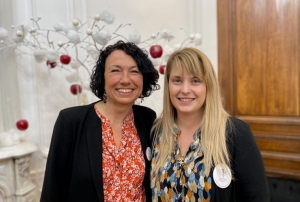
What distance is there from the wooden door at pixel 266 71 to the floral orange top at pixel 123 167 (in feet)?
6.03

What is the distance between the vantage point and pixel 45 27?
7.71ft

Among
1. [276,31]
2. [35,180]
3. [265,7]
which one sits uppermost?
[265,7]

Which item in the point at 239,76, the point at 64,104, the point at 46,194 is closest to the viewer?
the point at 46,194

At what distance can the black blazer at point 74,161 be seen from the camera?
4.07ft

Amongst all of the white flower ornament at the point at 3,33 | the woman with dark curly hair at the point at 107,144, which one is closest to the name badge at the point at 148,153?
the woman with dark curly hair at the point at 107,144

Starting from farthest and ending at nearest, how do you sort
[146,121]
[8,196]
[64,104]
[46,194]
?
[64,104] < [8,196] < [146,121] < [46,194]

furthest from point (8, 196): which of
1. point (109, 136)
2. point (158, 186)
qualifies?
point (158, 186)

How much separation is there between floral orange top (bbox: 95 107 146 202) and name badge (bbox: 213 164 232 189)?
379 mm

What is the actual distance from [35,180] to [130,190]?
1.46 m

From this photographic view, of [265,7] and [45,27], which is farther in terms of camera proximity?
[265,7]

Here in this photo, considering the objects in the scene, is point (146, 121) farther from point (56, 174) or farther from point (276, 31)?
point (276, 31)

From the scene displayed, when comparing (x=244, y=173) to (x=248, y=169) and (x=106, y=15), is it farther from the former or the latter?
(x=106, y=15)

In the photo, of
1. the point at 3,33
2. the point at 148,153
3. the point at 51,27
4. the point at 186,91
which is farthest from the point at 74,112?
the point at 51,27

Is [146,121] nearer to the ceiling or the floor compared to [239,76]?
nearer to the floor
